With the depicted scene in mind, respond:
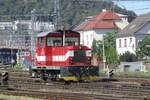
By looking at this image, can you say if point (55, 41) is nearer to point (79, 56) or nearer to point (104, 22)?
point (79, 56)

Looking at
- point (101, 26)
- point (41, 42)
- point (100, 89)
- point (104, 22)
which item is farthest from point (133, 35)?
point (100, 89)

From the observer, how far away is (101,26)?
97.9 m

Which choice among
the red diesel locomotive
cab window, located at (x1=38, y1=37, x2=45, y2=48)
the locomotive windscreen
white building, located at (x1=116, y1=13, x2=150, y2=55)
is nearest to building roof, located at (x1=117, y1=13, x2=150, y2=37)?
white building, located at (x1=116, y1=13, x2=150, y2=55)

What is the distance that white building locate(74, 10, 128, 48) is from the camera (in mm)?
97188

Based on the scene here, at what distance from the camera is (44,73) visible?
1281 inches

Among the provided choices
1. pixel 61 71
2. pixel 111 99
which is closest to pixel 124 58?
pixel 61 71

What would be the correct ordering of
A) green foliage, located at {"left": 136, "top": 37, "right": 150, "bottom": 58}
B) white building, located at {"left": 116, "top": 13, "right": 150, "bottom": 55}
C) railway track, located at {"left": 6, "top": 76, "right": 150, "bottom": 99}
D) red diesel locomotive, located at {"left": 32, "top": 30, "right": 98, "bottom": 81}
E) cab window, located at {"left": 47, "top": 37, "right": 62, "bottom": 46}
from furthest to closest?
white building, located at {"left": 116, "top": 13, "right": 150, "bottom": 55}
green foliage, located at {"left": 136, "top": 37, "right": 150, "bottom": 58}
cab window, located at {"left": 47, "top": 37, "right": 62, "bottom": 46}
red diesel locomotive, located at {"left": 32, "top": 30, "right": 98, "bottom": 81}
railway track, located at {"left": 6, "top": 76, "right": 150, "bottom": 99}

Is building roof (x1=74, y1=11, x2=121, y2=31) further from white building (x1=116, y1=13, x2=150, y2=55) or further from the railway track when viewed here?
the railway track

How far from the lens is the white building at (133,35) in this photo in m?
78.3

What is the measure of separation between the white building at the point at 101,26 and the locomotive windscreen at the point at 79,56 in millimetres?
65226

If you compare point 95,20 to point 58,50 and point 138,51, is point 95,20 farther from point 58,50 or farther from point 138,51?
point 58,50

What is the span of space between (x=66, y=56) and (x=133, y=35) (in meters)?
48.8

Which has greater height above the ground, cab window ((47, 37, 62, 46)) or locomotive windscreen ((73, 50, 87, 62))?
cab window ((47, 37, 62, 46))

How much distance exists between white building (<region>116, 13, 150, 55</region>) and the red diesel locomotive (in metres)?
46.4
